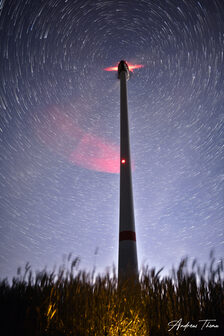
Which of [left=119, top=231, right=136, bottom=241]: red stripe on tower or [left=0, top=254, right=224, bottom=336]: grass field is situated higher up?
[left=119, top=231, right=136, bottom=241]: red stripe on tower

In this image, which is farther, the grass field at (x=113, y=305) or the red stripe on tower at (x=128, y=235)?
the red stripe on tower at (x=128, y=235)

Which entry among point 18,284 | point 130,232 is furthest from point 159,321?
point 130,232

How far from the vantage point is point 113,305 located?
4707 millimetres

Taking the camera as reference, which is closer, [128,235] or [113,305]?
[113,305]

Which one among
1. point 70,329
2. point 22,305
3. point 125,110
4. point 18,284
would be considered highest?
point 125,110

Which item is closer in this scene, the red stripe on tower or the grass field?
the grass field

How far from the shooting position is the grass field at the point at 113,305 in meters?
4.05

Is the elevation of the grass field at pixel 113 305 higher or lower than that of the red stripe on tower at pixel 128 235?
lower

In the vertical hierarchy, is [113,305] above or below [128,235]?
below

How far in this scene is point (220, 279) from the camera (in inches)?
174

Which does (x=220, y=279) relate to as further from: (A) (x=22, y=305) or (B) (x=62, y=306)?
(A) (x=22, y=305)

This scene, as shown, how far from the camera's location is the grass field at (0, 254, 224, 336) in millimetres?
4055

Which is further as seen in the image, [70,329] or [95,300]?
[95,300]

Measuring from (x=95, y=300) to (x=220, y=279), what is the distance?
98.5 inches
